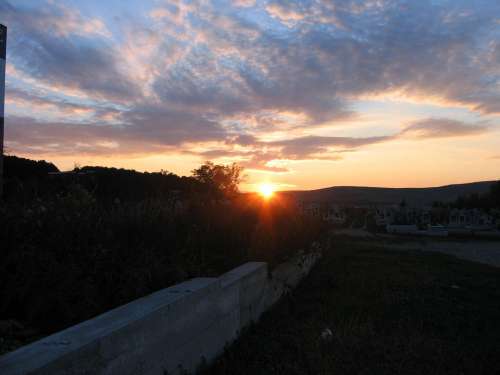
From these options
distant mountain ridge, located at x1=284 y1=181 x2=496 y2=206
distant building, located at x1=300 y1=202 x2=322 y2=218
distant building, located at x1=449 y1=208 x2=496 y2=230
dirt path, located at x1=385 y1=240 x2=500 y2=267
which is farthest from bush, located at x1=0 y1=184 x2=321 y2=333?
distant mountain ridge, located at x1=284 y1=181 x2=496 y2=206

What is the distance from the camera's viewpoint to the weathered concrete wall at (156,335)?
230 cm

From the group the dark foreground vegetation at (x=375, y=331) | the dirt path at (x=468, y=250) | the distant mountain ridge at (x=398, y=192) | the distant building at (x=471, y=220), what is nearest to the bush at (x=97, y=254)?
the dark foreground vegetation at (x=375, y=331)

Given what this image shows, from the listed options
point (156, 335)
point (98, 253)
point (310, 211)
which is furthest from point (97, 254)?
point (310, 211)

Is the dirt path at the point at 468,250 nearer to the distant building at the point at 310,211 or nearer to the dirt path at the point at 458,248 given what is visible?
the dirt path at the point at 458,248

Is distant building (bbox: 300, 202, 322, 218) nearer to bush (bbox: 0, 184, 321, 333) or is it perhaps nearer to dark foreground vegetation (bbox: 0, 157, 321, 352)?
dark foreground vegetation (bbox: 0, 157, 321, 352)

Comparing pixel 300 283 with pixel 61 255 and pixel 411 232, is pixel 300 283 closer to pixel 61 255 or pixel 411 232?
pixel 61 255

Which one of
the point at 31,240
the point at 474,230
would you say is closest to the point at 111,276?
the point at 31,240

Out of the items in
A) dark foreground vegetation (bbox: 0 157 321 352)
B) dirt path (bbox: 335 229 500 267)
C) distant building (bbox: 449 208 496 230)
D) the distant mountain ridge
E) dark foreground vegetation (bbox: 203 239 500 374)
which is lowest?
dirt path (bbox: 335 229 500 267)

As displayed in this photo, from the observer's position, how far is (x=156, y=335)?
10.2 ft

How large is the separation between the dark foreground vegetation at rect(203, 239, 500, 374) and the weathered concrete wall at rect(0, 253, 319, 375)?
265 mm

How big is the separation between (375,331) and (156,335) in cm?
286

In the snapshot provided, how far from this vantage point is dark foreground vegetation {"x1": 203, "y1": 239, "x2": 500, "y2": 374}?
13.3 ft

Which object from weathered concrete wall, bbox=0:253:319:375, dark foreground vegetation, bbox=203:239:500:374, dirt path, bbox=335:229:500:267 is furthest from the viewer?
dirt path, bbox=335:229:500:267

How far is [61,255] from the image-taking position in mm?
3678
